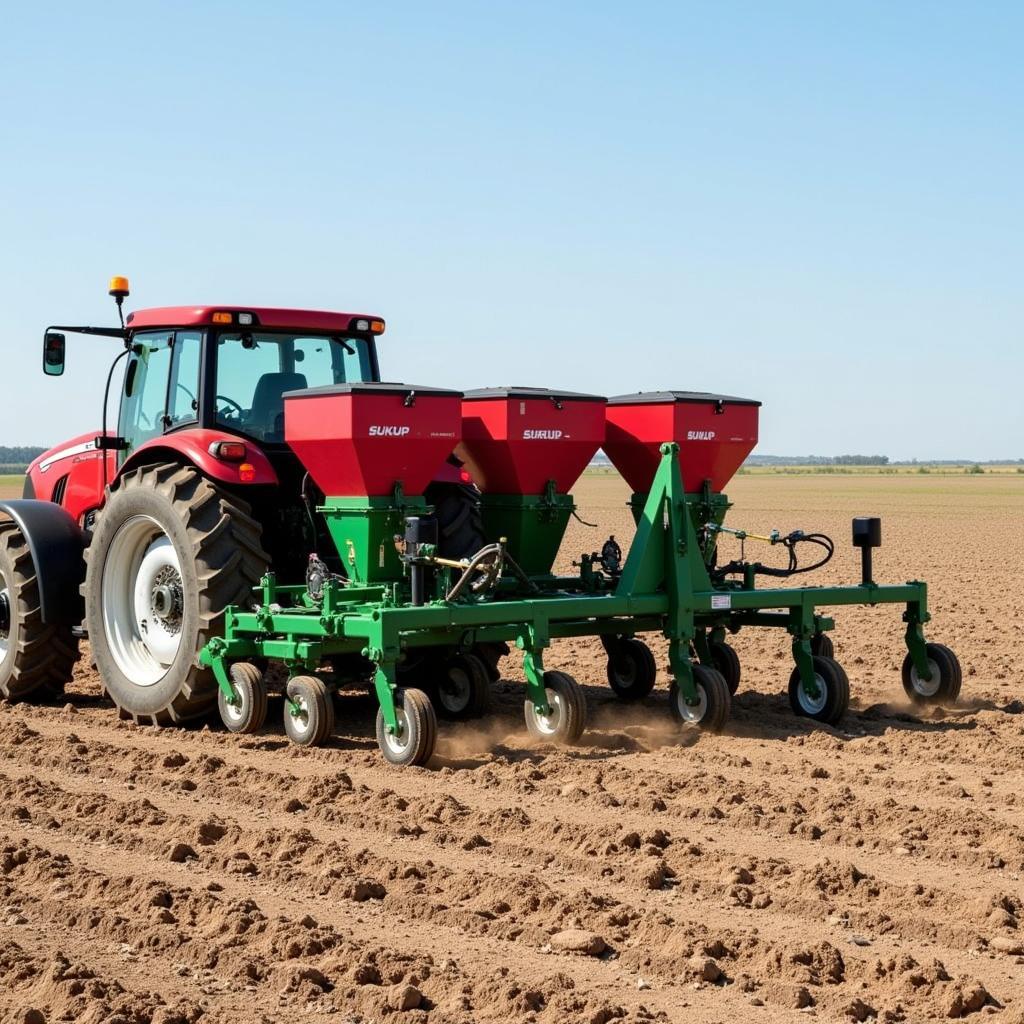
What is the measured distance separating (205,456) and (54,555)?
1646 mm

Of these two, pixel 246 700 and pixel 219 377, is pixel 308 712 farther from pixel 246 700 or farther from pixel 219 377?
pixel 219 377

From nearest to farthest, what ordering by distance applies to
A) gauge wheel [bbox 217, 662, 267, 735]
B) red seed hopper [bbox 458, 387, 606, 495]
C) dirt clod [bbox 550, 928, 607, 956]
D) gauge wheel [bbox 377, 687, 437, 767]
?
dirt clod [bbox 550, 928, 607, 956]
gauge wheel [bbox 377, 687, 437, 767]
gauge wheel [bbox 217, 662, 267, 735]
red seed hopper [bbox 458, 387, 606, 495]

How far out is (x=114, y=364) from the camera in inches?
376

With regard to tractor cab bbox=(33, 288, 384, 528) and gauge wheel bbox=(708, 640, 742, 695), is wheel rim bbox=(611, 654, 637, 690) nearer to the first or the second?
gauge wheel bbox=(708, 640, 742, 695)

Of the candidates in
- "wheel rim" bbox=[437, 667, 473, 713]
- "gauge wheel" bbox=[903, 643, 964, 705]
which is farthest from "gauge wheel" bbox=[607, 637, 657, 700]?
"gauge wheel" bbox=[903, 643, 964, 705]

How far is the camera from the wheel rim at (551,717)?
786 cm

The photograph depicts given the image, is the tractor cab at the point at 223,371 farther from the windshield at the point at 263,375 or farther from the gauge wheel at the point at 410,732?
the gauge wheel at the point at 410,732

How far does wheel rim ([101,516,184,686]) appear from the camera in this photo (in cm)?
866

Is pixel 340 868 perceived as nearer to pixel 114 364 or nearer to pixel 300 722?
pixel 300 722

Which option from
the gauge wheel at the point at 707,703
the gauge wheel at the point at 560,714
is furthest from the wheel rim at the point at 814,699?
the gauge wheel at the point at 560,714

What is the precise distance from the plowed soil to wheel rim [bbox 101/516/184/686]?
395 millimetres

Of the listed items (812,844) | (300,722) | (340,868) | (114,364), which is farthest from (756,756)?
(114,364)

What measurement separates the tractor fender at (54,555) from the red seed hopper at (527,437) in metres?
2.42

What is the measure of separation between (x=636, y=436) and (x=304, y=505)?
1.92 m
